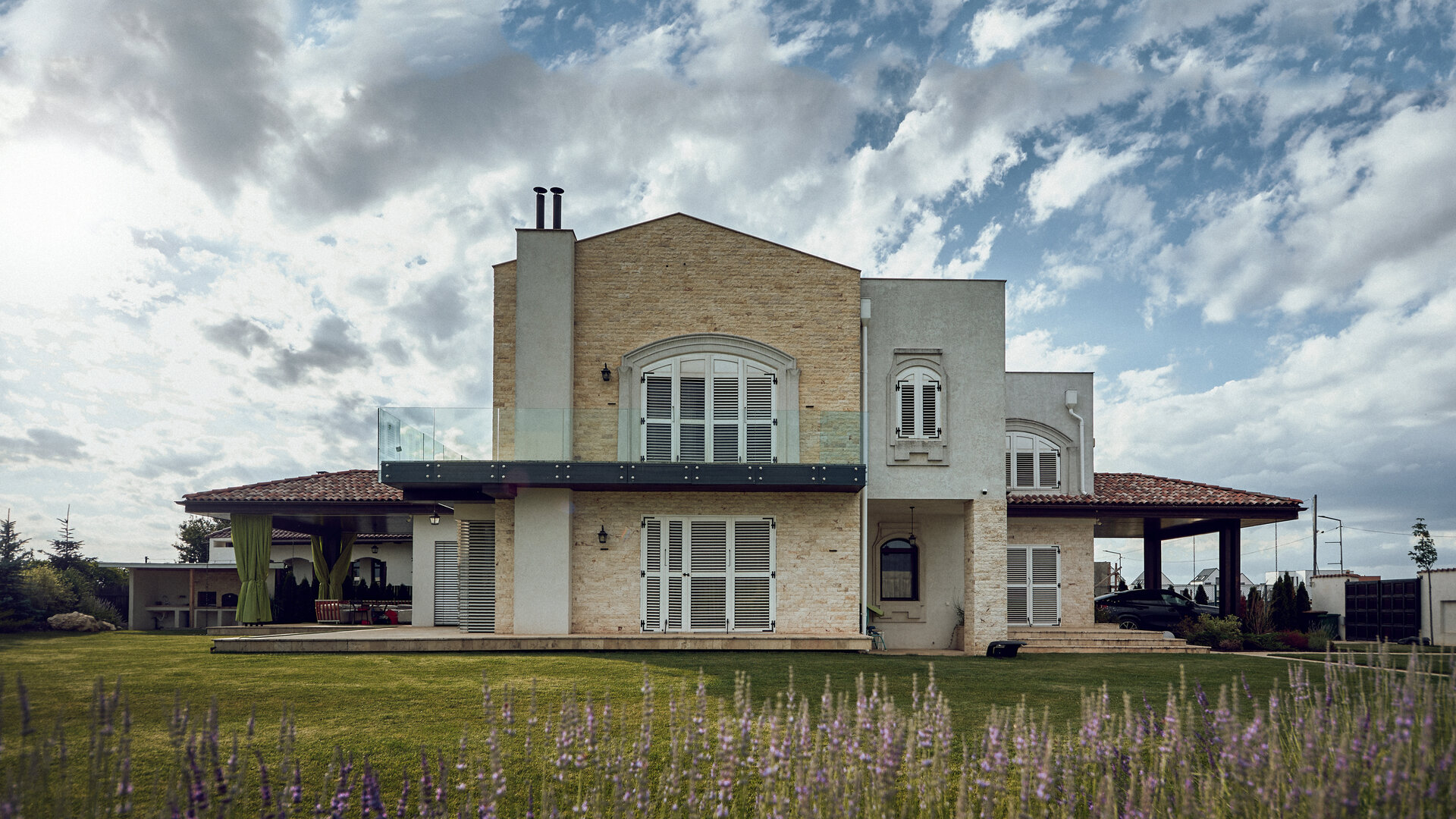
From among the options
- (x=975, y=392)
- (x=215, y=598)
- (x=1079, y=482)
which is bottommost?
(x=215, y=598)

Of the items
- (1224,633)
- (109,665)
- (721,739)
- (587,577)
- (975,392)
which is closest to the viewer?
(721,739)

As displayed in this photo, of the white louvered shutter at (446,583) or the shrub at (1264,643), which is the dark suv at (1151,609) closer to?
the shrub at (1264,643)

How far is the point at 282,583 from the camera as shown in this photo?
2269cm

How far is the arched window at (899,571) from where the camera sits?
19.4m

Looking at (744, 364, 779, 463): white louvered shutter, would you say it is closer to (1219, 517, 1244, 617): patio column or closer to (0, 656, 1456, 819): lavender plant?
(0, 656, 1456, 819): lavender plant

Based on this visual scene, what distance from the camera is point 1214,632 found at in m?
19.2

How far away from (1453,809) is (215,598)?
3022 cm

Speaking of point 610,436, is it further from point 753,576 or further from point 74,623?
point 74,623

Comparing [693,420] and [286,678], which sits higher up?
[693,420]

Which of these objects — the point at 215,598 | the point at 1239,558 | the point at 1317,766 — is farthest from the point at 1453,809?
the point at 215,598

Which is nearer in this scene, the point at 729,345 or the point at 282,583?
the point at 729,345

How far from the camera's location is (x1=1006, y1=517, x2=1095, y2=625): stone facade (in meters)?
20.1

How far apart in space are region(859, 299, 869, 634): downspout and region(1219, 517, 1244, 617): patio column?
32.2 feet

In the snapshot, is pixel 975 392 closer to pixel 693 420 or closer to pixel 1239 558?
pixel 693 420
